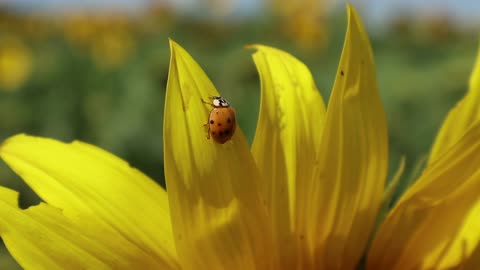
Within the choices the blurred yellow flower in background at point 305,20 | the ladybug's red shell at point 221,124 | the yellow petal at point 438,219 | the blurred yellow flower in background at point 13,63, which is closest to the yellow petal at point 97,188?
the ladybug's red shell at point 221,124

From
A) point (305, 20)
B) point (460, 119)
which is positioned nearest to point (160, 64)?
point (305, 20)

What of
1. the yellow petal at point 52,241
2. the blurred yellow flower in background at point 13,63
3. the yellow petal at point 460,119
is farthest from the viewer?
the blurred yellow flower in background at point 13,63

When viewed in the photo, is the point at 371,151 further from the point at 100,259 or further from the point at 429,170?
the point at 100,259

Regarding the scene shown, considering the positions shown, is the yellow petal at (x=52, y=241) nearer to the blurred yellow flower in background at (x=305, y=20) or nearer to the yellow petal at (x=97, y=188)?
the yellow petal at (x=97, y=188)

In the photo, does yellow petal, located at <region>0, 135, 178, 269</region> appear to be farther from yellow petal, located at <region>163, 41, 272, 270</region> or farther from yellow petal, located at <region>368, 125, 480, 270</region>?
yellow petal, located at <region>368, 125, 480, 270</region>

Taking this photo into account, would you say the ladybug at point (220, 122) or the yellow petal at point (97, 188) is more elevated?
the ladybug at point (220, 122)

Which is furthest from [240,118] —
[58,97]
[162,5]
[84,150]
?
[162,5]

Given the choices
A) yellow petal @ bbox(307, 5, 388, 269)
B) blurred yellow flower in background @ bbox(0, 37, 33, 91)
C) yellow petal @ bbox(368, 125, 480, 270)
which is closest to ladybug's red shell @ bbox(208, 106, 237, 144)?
yellow petal @ bbox(307, 5, 388, 269)
